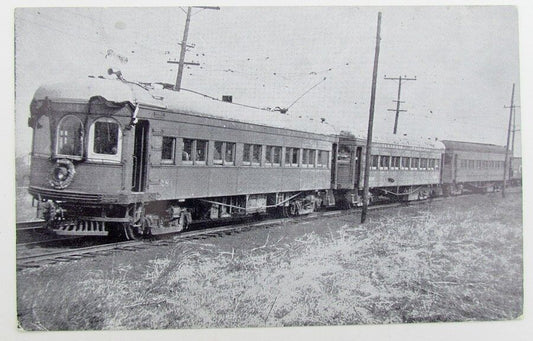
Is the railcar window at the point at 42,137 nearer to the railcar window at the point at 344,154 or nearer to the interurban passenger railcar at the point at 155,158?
the interurban passenger railcar at the point at 155,158

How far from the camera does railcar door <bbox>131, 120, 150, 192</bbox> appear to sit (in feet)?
23.5

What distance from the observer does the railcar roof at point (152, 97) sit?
267 inches

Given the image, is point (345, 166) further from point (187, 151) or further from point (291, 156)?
point (187, 151)

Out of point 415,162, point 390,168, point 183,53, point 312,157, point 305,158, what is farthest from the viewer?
point 415,162

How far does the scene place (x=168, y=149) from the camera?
24.8ft

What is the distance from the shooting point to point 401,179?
15008mm

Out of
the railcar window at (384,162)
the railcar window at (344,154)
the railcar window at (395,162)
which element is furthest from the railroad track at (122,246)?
the railcar window at (395,162)

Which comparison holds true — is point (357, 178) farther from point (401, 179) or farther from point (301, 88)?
point (301, 88)

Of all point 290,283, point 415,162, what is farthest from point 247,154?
point 415,162

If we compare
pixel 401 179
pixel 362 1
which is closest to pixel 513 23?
pixel 362 1

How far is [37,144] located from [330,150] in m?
7.63

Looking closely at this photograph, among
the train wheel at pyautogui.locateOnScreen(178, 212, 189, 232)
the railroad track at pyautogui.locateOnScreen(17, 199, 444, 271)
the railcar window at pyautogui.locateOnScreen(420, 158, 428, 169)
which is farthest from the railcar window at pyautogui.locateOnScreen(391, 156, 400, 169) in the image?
the train wheel at pyautogui.locateOnScreen(178, 212, 189, 232)

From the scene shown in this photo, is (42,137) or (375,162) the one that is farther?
(375,162)

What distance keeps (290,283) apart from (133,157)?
308 centimetres
